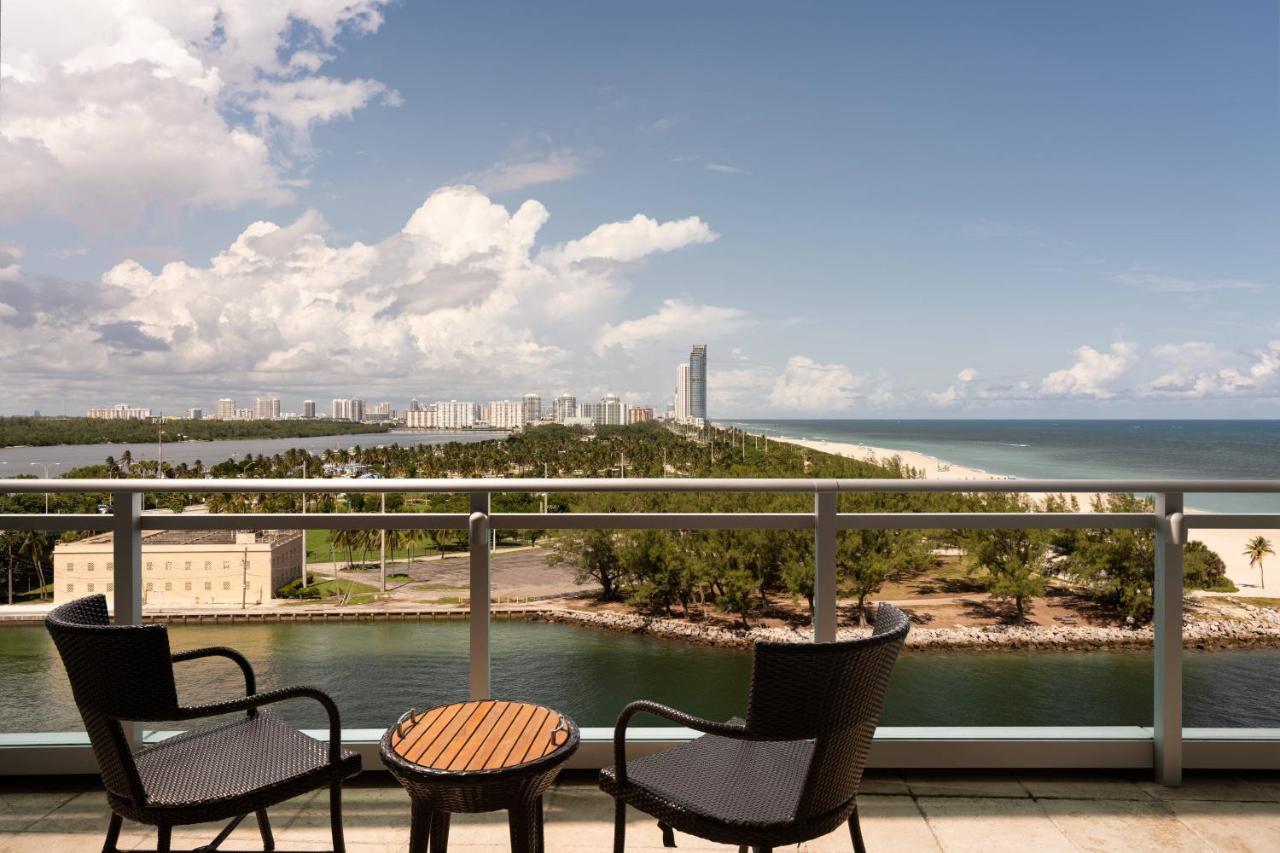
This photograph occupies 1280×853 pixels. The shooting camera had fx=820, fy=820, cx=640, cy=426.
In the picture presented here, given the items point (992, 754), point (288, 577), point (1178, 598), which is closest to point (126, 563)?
point (992, 754)

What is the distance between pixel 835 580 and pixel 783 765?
104cm

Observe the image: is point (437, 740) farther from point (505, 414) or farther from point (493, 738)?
point (505, 414)

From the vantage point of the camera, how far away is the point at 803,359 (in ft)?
263

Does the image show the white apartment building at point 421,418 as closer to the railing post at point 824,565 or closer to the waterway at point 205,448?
the waterway at point 205,448

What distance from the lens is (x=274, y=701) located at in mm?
2002

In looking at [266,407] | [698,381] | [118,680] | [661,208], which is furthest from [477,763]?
[698,381]

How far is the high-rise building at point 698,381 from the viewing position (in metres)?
76.0

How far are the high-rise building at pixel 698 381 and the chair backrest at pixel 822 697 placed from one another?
7351 centimetres

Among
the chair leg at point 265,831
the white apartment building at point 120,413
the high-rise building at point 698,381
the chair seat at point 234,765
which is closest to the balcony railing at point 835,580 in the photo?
the chair leg at point 265,831

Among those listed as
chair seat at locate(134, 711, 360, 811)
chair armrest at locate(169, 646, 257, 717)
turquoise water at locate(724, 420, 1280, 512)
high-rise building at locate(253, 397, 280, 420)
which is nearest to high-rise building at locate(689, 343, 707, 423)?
turquoise water at locate(724, 420, 1280, 512)

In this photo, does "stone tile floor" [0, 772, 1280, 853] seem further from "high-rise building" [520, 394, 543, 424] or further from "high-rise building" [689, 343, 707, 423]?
"high-rise building" [689, 343, 707, 423]

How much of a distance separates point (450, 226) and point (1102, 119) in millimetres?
54687

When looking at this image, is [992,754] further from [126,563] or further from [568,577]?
[568,577]

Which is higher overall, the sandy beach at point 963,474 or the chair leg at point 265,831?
the chair leg at point 265,831
